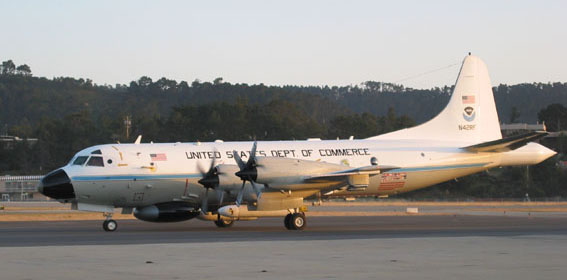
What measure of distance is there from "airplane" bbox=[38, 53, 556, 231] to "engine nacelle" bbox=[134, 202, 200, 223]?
1.5 inches

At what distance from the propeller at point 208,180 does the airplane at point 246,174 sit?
38 mm

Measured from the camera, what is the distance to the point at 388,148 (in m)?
34.3

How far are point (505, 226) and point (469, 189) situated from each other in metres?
52.0

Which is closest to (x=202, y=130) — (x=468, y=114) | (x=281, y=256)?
(x=468, y=114)

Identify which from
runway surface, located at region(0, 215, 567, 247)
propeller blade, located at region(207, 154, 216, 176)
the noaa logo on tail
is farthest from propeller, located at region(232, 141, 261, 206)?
the noaa logo on tail

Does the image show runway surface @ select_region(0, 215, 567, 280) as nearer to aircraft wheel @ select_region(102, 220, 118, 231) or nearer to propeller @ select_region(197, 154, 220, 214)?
aircraft wheel @ select_region(102, 220, 118, 231)

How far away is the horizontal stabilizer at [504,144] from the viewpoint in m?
33.3

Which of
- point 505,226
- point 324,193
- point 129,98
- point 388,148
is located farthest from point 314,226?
point 129,98

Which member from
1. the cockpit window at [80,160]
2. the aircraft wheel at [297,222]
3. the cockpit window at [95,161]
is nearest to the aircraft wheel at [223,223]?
the aircraft wheel at [297,222]

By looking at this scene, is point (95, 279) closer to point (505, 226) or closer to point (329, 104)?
point (505, 226)

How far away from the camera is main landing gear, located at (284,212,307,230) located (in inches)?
1221

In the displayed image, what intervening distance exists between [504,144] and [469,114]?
323 cm

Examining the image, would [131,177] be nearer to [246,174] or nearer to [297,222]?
[246,174]

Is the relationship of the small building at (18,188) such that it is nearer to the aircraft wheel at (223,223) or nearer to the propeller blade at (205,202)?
the aircraft wheel at (223,223)
